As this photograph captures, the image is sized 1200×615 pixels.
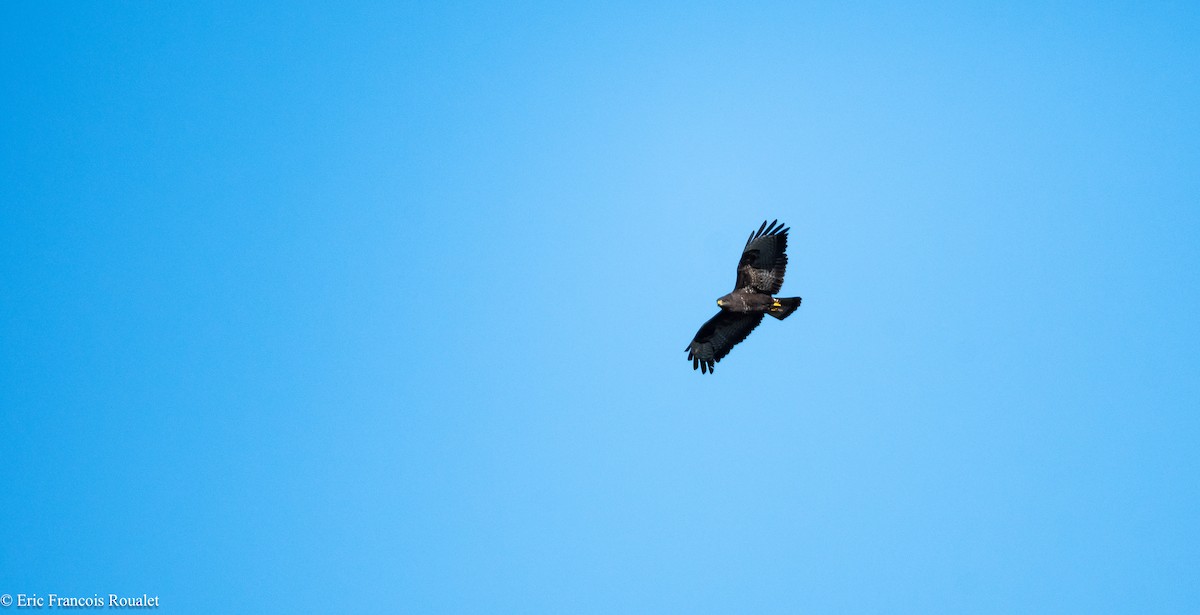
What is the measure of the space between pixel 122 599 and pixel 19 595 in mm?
3461

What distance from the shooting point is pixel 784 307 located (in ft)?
103

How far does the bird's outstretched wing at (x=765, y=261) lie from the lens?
3180cm

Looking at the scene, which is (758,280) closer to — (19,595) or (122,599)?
(122,599)

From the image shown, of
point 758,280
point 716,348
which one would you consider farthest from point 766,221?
point 716,348

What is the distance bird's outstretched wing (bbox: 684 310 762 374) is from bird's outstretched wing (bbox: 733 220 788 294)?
972mm

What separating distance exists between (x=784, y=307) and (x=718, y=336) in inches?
108

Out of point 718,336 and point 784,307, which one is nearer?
point 784,307

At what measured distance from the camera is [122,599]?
133ft

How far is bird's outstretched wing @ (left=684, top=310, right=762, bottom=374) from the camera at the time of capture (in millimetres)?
32781

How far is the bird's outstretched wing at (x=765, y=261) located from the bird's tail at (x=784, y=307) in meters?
0.52

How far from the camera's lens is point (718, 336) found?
3356cm

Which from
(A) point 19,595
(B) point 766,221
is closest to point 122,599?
(A) point 19,595

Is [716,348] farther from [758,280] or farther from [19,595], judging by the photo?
[19,595]

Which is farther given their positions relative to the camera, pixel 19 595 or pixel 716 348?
pixel 19 595
